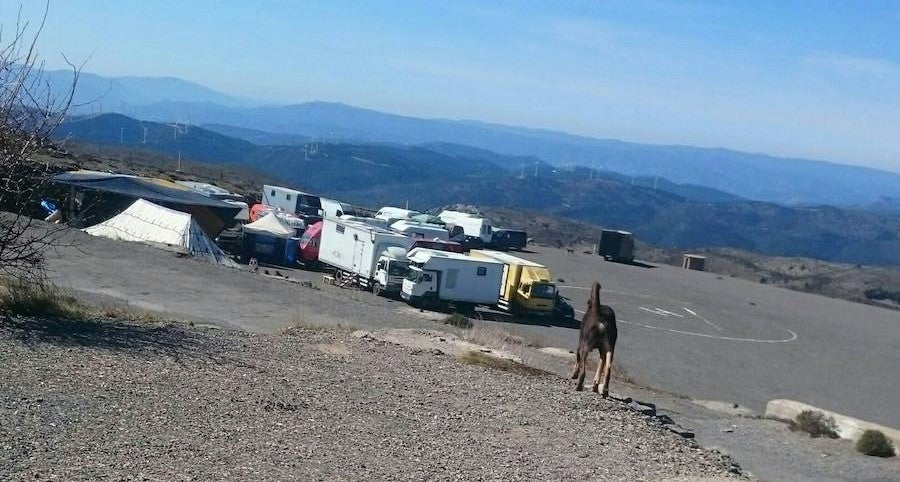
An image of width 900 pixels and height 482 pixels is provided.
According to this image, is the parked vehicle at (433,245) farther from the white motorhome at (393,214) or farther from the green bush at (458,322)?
the white motorhome at (393,214)

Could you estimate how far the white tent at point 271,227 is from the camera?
4335 centimetres

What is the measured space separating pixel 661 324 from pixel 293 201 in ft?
84.0

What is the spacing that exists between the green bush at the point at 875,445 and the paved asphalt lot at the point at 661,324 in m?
8.39

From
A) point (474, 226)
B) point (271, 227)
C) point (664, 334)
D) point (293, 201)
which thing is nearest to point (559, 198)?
point (474, 226)

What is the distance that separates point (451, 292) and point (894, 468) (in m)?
21.9

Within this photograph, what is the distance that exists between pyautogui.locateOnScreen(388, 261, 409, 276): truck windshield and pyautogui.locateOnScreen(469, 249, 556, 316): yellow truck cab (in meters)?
3.82

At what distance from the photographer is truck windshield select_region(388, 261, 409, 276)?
37.5m

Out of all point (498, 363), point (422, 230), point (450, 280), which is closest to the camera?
point (498, 363)

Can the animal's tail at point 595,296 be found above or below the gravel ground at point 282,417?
above

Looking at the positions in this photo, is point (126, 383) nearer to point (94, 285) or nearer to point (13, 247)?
point (13, 247)

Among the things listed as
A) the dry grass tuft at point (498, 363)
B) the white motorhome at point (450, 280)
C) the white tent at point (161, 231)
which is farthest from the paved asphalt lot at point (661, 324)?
the dry grass tuft at point (498, 363)

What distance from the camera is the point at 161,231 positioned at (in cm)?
3784

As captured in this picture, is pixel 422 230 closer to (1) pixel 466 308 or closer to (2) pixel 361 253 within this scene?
(2) pixel 361 253

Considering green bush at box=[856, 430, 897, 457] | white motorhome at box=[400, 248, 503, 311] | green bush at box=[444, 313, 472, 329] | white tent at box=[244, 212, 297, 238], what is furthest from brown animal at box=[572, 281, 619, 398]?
white tent at box=[244, 212, 297, 238]
